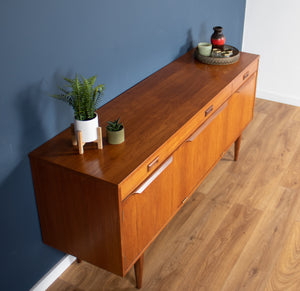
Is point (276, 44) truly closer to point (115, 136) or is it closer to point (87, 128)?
point (115, 136)

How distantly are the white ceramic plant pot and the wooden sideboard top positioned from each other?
7 centimetres

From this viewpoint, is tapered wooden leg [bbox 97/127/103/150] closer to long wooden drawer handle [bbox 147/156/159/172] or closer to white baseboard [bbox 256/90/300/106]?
long wooden drawer handle [bbox 147/156/159/172]

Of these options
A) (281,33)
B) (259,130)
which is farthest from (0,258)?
(281,33)

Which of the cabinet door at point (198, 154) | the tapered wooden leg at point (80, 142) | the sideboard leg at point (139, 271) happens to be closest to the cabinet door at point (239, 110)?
the cabinet door at point (198, 154)

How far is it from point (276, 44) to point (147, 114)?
2.30 meters

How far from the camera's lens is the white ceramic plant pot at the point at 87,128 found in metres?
1.91

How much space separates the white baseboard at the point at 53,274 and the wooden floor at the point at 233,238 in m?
0.03

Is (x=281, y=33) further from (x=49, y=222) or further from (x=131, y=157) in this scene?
(x=49, y=222)

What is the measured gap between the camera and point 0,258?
1.96 metres


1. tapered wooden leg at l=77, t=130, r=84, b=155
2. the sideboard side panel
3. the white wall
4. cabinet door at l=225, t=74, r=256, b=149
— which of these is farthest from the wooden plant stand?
the white wall

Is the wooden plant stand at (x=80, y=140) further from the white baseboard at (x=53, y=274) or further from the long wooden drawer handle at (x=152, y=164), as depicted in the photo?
the white baseboard at (x=53, y=274)

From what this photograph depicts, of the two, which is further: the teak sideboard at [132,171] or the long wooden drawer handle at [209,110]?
the long wooden drawer handle at [209,110]

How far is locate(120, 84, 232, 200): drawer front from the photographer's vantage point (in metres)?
1.85

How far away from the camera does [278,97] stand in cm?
430
